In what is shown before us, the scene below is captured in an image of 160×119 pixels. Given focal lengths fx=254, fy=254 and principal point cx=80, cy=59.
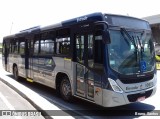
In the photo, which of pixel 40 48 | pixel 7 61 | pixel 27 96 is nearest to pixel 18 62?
pixel 7 61

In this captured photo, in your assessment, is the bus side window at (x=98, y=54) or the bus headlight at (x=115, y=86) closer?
the bus headlight at (x=115, y=86)

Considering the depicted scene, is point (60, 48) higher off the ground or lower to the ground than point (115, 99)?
higher

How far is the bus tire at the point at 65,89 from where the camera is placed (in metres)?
8.77

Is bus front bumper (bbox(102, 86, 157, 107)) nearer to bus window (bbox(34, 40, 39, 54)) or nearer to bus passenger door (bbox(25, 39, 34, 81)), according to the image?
bus window (bbox(34, 40, 39, 54))

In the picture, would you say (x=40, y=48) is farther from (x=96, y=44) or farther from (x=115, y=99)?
(x=115, y=99)

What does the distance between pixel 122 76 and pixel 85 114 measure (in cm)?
162

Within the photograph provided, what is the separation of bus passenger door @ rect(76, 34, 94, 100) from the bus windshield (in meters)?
0.74

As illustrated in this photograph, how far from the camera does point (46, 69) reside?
1034 centimetres

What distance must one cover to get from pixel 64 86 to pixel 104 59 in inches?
112

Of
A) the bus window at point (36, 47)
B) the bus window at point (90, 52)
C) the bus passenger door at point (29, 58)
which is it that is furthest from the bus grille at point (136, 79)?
the bus passenger door at point (29, 58)

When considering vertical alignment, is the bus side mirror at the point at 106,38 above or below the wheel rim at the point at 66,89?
above

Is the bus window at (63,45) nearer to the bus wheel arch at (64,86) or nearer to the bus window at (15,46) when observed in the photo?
the bus wheel arch at (64,86)

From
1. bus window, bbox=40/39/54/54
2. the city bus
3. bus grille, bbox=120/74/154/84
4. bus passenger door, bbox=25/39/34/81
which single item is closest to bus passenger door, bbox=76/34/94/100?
the city bus

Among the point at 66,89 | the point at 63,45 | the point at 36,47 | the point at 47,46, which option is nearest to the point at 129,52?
the point at 63,45
